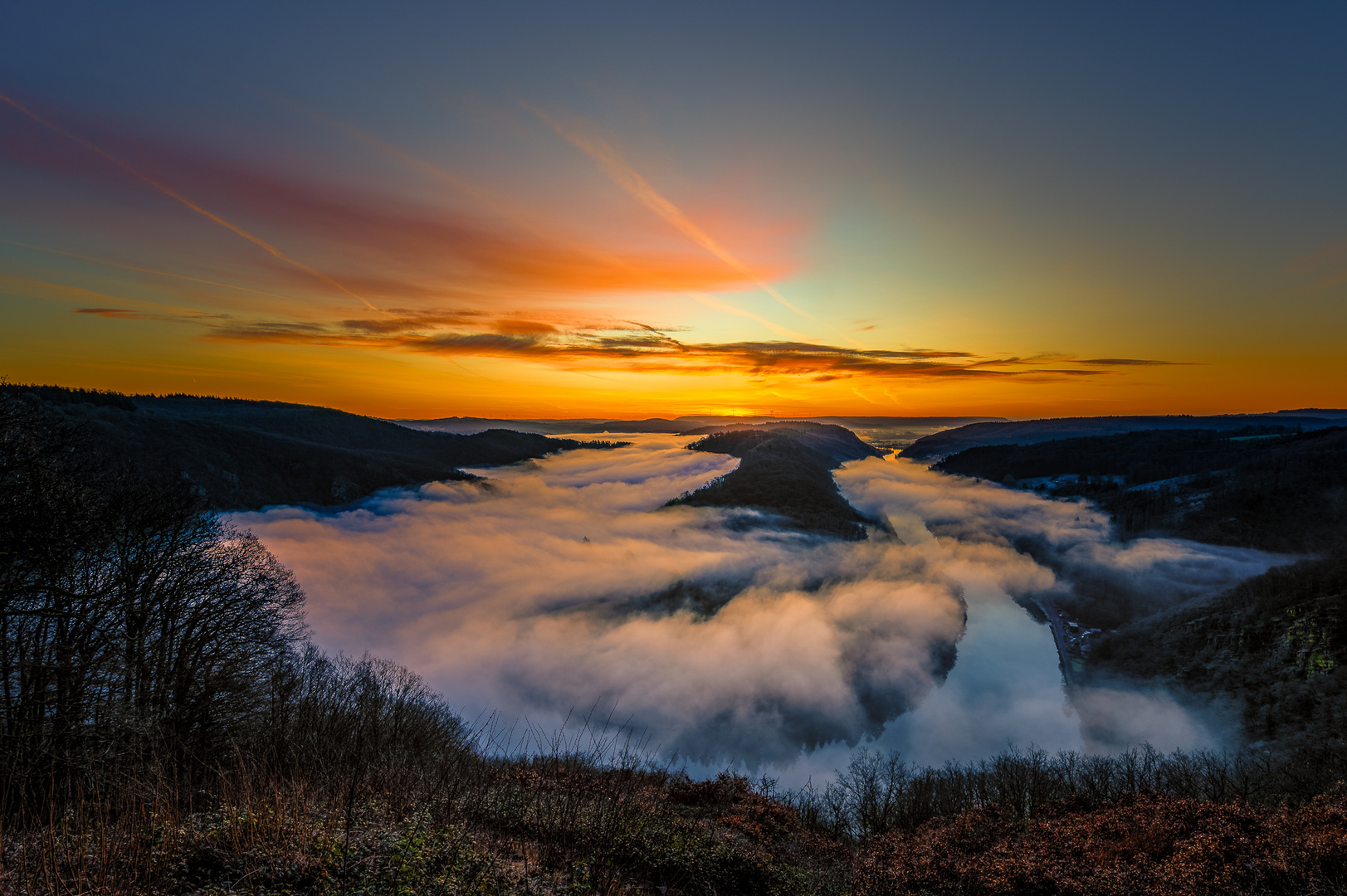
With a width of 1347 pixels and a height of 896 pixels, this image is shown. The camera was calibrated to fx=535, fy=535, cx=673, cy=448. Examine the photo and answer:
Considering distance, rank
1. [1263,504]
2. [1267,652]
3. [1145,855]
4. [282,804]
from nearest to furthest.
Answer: [282,804], [1145,855], [1267,652], [1263,504]

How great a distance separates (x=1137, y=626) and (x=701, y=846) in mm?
118938

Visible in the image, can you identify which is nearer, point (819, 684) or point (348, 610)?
point (819, 684)

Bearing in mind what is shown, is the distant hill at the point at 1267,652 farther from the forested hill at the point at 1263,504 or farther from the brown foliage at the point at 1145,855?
the forested hill at the point at 1263,504

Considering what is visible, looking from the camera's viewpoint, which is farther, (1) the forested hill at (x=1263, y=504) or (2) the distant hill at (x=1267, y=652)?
(1) the forested hill at (x=1263, y=504)

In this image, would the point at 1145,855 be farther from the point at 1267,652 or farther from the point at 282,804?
the point at 1267,652

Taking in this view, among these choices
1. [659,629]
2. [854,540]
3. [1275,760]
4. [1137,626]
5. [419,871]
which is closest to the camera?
[419,871]

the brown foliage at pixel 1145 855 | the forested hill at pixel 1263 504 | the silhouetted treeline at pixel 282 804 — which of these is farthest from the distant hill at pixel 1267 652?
the forested hill at pixel 1263 504

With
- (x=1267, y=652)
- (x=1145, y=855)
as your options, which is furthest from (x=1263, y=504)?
(x=1145, y=855)

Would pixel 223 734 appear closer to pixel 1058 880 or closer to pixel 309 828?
pixel 309 828

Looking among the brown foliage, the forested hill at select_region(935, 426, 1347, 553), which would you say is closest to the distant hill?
the brown foliage

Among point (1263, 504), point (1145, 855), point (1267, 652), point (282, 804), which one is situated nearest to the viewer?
point (282, 804)

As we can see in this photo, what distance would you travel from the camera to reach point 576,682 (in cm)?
11531

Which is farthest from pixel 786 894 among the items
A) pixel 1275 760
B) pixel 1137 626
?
pixel 1137 626

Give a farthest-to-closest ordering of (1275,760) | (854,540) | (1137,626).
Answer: (854,540)
(1137,626)
(1275,760)
